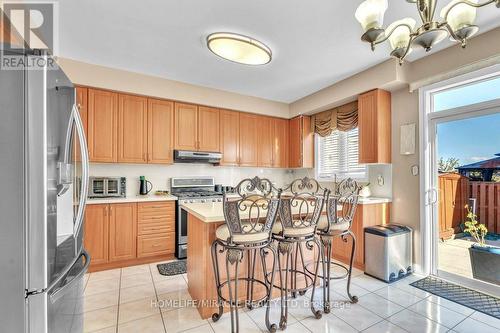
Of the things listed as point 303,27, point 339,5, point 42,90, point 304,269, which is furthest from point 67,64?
point 304,269

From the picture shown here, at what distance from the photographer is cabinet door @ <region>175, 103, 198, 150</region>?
390 cm

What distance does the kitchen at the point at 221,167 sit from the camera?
6.36 ft

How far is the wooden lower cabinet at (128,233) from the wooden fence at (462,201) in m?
3.66

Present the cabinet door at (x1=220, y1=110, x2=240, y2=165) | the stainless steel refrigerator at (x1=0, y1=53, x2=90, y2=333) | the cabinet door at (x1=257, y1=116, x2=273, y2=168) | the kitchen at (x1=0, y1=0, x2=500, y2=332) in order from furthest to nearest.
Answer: the cabinet door at (x1=257, y1=116, x2=273, y2=168), the cabinet door at (x1=220, y1=110, x2=240, y2=165), the kitchen at (x1=0, y1=0, x2=500, y2=332), the stainless steel refrigerator at (x1=0, y1=53, x2=90, y2=333)

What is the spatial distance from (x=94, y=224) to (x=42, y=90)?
2555 mm

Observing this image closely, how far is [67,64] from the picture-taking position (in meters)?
3.03

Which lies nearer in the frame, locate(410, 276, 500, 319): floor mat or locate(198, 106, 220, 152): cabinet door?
locate(410, 276, 500, 319): floor mat

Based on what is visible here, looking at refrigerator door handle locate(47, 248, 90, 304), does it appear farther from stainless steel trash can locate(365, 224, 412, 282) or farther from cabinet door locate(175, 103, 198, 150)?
stainless steel trash can locate(365, 224, 412, 282)

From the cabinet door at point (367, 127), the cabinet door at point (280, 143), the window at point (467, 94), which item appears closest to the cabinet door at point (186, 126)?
the cabinet door at point (280, 143)

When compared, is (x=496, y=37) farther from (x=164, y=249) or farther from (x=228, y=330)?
(x=164, y=249)

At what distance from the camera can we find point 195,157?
3.96 m

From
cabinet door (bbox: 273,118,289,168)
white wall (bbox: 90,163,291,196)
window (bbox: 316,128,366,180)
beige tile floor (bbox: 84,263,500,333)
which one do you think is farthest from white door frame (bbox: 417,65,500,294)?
white wall (bbox: 90,163,291,196)

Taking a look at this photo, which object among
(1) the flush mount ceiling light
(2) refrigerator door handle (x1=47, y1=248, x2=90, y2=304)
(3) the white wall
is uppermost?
(1) the flush mount ceiling light

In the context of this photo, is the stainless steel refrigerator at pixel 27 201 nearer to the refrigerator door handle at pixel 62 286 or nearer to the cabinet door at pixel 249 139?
the refrigerator door handle at pixel 62 286
